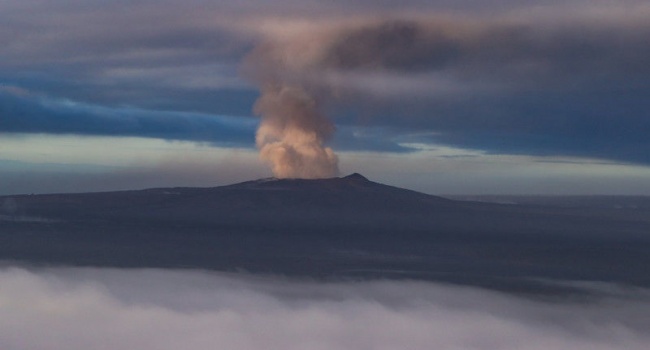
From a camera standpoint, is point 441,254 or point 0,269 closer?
point 0,269

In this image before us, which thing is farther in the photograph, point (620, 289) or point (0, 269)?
point (0, 269)

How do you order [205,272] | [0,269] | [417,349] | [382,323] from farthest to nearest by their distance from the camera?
1. [0,269]
2. [205,272]
3. [382,323]
4. [417,349]

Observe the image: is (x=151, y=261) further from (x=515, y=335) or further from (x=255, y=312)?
(x=515, y=335)

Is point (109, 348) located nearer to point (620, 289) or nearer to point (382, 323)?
point (382, 323)

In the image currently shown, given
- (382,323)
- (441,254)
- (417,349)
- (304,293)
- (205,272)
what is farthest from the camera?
(441,254)

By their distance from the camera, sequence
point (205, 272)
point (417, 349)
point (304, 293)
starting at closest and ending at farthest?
point (417, 349)
point (304, 293)
point (205, 272)

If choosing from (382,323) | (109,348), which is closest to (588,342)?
(382,323)

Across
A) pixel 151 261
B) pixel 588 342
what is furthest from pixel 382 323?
pixel 151 261

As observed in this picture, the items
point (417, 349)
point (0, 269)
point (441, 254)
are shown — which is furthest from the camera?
point (441, 254)
